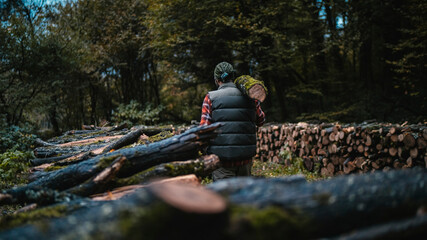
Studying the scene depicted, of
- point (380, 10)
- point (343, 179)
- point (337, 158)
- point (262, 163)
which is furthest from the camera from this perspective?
point (380, 10)

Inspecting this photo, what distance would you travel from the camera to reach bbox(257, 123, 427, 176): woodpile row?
16.4 feet

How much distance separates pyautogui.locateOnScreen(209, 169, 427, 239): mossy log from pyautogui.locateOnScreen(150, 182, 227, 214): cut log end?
0.55 feet

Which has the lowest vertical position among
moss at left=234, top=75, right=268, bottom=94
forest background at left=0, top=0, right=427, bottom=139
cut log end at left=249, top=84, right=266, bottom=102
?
cut log end at left=249, top=84, right=266, bottom=102

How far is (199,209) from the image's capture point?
3.79ft

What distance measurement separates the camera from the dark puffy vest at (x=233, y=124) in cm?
351

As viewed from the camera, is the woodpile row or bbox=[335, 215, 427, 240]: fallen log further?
Answer: the woodpile row

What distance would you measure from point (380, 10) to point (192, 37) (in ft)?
28.2

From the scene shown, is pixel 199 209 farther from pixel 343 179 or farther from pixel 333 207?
pixel 343 179

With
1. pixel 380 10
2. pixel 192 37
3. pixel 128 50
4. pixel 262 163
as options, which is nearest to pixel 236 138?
pixel 262 163

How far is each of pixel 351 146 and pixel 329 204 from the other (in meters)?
5.35

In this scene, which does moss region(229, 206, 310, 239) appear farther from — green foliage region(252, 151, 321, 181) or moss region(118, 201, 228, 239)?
green foliage region(252, 151, 321, 181)

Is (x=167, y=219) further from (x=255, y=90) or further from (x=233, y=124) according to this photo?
(x=255, y=90)

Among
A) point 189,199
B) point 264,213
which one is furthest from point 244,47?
point 189,199

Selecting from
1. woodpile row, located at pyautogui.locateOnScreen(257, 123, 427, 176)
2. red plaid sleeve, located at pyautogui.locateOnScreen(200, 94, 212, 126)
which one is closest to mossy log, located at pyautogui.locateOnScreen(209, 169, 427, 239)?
red plaid sleeve, located at pyautogui.locateOnScreen(200, 94, 212, 126)
